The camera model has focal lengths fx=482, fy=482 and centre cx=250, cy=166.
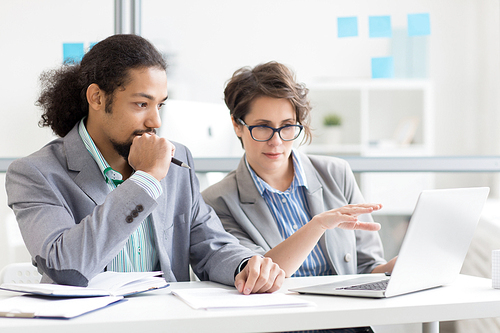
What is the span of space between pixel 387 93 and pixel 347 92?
36 cm

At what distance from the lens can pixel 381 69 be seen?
2475 mm

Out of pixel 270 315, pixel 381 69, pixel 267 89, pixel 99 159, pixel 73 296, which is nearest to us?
pixel 270 315

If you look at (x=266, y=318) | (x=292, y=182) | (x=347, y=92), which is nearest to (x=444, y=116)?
(x=347, y=92)

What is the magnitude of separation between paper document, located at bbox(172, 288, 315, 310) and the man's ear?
0.65 metres

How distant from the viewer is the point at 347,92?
4219 mm

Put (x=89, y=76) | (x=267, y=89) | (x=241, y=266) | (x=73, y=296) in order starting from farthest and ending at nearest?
1. (x=267, y=89)
2. (x=89, y=76)
3. (x=241, y=266)
4. (x=73, y=296)

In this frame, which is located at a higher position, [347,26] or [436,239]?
[347,26]

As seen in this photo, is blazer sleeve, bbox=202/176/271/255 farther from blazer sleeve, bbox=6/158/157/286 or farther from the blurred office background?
blazer sleeve, bbox=6/158/157/286

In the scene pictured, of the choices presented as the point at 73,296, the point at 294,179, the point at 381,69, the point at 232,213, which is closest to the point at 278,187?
the point at 294,179

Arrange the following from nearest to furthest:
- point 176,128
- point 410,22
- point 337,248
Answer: point 337,248 < point 176,128 < point 410,22

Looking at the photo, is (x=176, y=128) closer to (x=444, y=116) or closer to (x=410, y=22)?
(x=410, y=22)

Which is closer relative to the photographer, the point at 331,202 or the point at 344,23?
the point at 331,202

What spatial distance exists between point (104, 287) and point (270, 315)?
41 centimetres

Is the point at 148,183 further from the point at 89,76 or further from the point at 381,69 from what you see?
the point at 381,69
